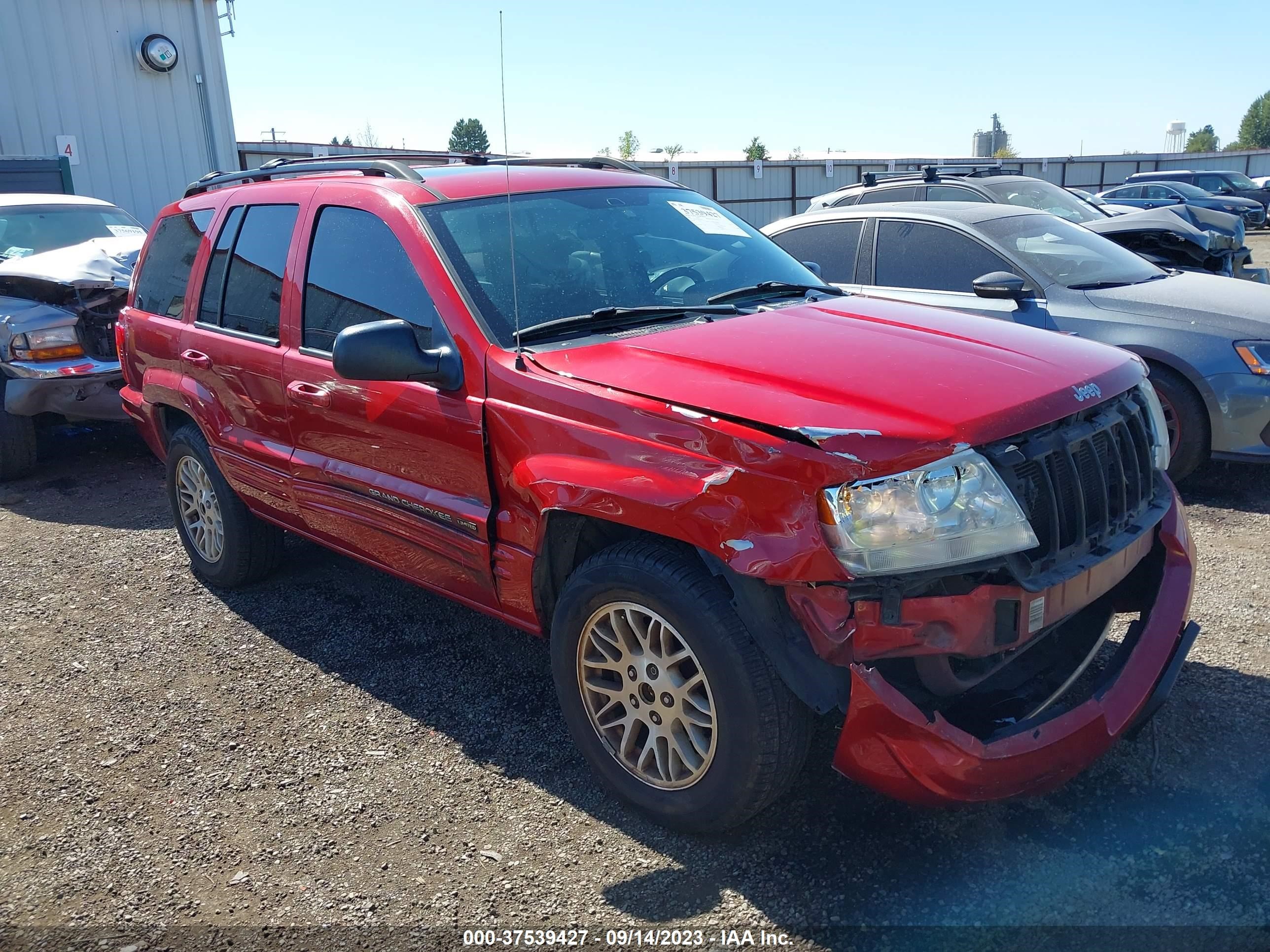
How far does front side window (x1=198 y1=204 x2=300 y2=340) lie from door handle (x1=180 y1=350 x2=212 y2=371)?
0.49 feet

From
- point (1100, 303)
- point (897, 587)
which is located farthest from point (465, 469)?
point (1100, 303)

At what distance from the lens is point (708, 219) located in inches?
161

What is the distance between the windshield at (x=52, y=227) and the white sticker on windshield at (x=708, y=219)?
618 cm

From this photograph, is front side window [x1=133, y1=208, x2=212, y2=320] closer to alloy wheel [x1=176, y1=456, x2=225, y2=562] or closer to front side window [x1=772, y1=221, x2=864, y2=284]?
alloy wheel [x1=176, y1=456, x2=225, y2=562]

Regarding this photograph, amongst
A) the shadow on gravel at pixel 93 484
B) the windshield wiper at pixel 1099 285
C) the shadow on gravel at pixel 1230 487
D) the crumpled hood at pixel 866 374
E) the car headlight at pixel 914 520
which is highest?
the crumpled hood at pixel 866 374

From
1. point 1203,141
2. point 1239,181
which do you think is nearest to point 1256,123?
point 1203,141

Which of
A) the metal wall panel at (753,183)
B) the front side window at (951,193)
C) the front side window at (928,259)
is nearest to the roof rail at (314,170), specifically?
the front side window at (928,259)

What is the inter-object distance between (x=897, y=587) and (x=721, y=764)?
679 mm

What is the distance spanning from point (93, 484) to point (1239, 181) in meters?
30.1

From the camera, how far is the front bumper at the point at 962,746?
2.35 meters

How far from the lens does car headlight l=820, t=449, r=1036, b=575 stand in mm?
2334

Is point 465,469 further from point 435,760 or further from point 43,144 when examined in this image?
point 43,144

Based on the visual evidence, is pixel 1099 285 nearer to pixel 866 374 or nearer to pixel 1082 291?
pixel 1082 291

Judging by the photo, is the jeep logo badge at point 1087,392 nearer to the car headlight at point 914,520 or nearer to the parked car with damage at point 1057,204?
the car headlight at point 914,520
